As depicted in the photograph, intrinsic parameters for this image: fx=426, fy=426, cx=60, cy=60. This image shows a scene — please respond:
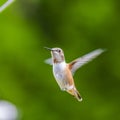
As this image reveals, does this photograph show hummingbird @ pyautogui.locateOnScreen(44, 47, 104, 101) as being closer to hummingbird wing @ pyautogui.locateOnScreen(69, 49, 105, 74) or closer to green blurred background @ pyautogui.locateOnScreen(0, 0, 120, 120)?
hummingbird wing @ pyautogui.locateOnScreen(69, 49, 105, 74)

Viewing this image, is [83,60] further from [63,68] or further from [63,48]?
[63,48]

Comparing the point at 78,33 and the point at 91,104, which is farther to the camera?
the point at 91,104

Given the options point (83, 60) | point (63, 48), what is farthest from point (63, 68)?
point (63, 48)

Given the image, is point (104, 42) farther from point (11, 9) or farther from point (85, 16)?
point (11, 9)

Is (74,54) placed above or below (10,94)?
below

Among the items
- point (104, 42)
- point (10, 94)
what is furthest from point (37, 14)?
point (10, 94)

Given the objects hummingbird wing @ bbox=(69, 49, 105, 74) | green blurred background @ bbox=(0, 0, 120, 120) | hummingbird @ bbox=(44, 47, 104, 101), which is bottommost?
hummingbird @ bbox=(44, 47, 104, 101)

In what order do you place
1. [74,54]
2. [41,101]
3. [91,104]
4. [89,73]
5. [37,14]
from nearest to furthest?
[74,54], [89,73], [37,14], [91,104], [41,101]

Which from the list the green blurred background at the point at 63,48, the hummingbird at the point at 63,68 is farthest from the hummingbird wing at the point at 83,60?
the green blurred background at the point at 63,48

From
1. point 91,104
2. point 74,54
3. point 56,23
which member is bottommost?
point 74,54

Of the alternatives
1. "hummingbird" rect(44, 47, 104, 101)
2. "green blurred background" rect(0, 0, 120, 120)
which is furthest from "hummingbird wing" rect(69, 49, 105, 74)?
"green blurred background" rect(0, 0, 120, 120)
